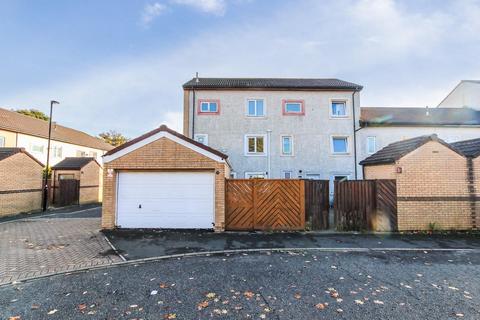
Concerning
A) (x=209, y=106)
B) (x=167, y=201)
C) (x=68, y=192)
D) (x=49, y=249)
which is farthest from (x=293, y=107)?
(x=68, y=192)

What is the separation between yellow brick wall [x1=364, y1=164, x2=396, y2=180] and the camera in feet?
31.1

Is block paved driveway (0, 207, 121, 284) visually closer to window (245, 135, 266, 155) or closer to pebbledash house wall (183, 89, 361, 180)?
pebbledash house wall (183, 89, 361, 180)

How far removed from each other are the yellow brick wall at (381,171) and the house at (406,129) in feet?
23.4

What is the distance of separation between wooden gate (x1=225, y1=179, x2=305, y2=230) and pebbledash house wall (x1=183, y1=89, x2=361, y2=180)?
26.3ft

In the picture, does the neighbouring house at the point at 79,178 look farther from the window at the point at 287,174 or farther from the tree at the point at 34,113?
the tree at the point at 34,113

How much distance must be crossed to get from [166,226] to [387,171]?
369 inches

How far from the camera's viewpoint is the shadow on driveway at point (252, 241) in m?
7.13

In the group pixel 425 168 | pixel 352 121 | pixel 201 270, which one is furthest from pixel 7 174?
pixel 352 121

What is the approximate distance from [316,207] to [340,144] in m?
10.4

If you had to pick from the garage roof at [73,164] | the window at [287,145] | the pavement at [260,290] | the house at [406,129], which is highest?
the house at [406,129]

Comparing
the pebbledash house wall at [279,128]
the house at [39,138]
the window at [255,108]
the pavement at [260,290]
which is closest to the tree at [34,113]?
the house at [39,138]

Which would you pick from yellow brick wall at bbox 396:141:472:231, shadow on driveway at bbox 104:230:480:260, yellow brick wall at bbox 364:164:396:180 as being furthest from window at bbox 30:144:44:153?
yellow brick wall at bbox 396:141:472:231

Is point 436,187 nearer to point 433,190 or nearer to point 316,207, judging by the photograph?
point 433,190

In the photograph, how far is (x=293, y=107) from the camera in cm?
1827
